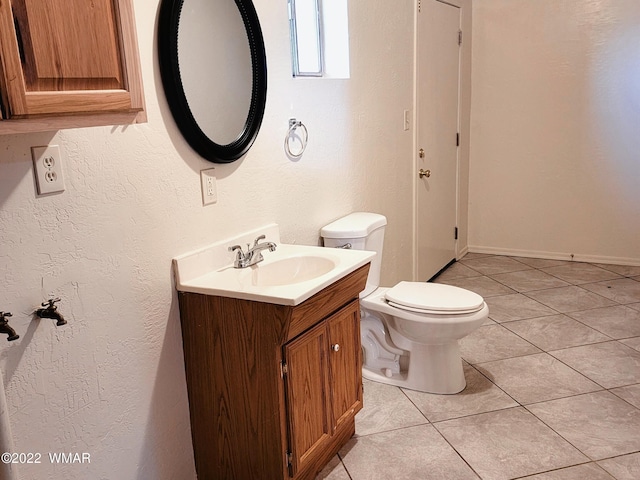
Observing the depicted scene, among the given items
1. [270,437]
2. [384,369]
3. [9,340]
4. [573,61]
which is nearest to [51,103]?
[9,340]

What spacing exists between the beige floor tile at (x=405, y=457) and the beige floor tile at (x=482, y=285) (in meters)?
1.73

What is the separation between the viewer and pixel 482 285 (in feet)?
13.3

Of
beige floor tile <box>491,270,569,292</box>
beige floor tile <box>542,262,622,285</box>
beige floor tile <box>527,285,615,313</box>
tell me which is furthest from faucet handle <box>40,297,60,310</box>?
beige floor tile <box>542,262,622,285</box>

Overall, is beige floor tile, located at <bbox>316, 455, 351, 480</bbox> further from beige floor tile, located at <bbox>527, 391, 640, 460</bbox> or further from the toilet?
beige floor tile, located at <bbox>527, 391, 640, 460</bbox>

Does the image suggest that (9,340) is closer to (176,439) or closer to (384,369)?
(176,439)

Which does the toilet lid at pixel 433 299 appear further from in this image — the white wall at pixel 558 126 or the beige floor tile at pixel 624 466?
the white wall at pixel 558 126

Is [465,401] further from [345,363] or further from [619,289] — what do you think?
[619,289]

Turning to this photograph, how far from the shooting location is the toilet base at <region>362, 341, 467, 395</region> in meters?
2.61

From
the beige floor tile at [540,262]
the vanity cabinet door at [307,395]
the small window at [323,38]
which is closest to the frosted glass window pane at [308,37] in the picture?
the small window at [323,38]

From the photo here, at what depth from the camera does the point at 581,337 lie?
123 inches

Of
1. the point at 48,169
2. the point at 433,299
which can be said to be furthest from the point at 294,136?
the point at 48,169

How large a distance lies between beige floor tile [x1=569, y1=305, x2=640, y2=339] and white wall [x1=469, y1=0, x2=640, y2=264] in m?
1.07

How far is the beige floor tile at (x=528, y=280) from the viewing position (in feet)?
13.0

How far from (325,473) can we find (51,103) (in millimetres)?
1592
